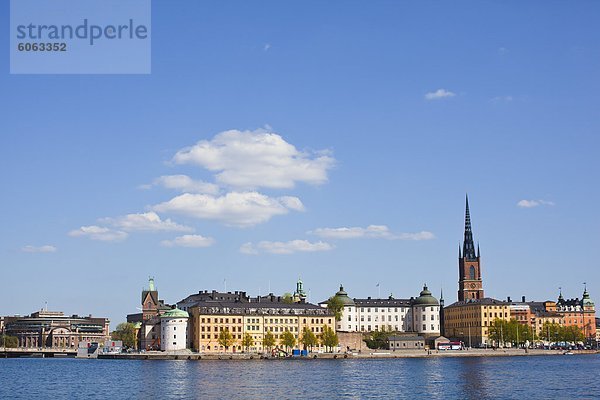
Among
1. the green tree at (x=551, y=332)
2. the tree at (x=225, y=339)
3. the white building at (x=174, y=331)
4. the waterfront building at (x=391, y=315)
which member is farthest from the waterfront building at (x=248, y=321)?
the green tree at (x=551, y=332)

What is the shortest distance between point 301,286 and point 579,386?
408 feet

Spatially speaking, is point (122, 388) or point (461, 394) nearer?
point (461, 394)

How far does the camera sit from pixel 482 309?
582 ft

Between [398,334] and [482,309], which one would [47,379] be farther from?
[482,309]

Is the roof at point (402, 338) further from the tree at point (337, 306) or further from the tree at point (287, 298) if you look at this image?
the tree at point (287, 298)

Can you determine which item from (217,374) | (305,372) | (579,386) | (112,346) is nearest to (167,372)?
(217,374)

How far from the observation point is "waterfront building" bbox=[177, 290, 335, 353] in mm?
141125

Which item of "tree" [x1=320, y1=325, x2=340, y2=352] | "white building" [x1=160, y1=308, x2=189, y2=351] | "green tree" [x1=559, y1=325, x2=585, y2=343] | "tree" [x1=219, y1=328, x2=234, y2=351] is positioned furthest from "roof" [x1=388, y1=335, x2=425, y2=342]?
"green tree" [x1=559, y1=325, x2=585, y2=343]

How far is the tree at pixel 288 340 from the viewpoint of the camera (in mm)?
141500

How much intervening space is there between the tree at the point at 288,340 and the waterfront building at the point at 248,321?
244 centimetres

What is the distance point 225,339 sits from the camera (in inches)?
5477

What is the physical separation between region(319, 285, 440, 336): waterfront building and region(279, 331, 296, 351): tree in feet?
116

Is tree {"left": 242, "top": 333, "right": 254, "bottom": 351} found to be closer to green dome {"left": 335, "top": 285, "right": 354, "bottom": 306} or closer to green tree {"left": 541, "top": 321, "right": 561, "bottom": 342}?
green dome {"left": 335, "top": 285, "right": 354, "bottom": 306}

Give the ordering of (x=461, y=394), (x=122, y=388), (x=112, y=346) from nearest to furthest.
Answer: (x=461, y=394), (x=122, y=388), (x=112, y=346)
